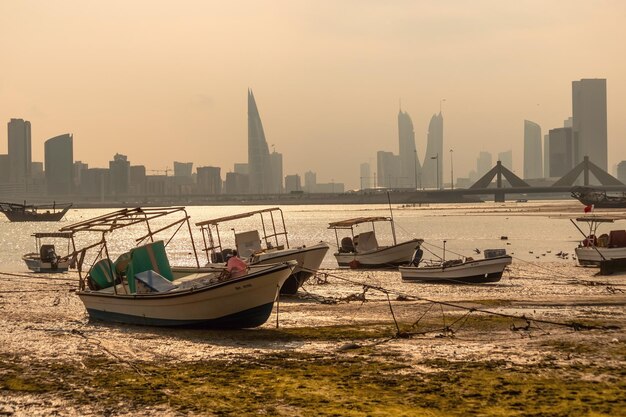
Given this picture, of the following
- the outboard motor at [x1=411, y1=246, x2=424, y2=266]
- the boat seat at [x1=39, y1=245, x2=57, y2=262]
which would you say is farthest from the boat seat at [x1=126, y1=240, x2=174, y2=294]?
the boat seat at [x1=39, y1=245, x2=57, y2=262]

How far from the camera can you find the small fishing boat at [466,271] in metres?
32.7

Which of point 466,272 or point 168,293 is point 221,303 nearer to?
point 168,293

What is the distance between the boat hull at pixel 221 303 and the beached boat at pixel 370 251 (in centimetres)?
2000

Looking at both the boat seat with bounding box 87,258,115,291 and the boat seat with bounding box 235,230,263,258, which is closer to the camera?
the boat seat with bounding box 87,258,115,291

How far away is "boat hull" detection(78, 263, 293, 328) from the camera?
19375 millimetres

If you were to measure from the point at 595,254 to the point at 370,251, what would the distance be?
414 inches

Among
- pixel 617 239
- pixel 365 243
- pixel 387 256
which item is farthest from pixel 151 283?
pixel 617 239

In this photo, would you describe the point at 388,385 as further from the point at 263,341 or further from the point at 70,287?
the point at 70,287

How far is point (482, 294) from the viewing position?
95.7 ft

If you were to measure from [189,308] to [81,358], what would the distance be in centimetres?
367

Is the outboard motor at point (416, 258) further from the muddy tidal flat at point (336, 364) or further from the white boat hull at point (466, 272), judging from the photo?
the muddy tidal flat at point (336, 364)

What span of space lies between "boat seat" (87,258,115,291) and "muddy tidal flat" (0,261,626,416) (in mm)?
1217

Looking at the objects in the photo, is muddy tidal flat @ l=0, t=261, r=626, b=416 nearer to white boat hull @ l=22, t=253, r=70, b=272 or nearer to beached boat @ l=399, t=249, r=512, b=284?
beached boat @ l=399, t=249, r=512, b=284

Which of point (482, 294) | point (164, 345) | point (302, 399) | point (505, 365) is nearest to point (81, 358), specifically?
point (164, 345)
